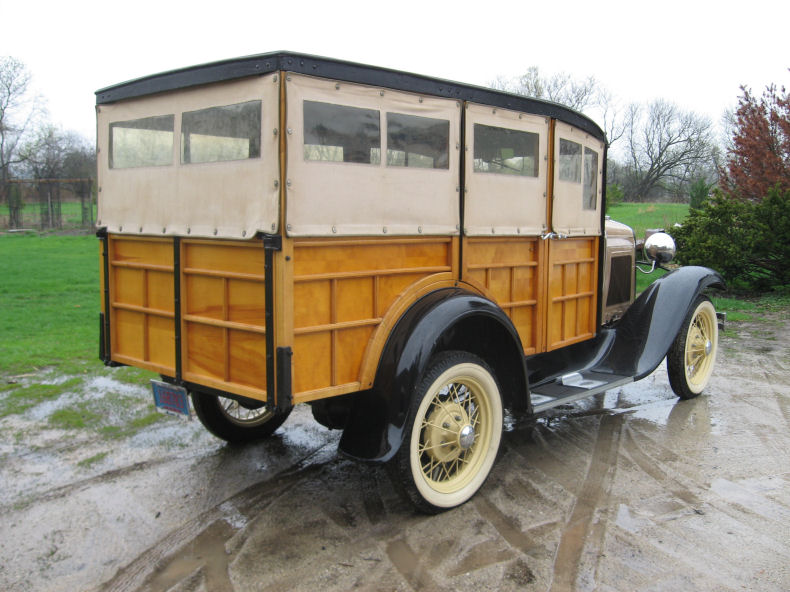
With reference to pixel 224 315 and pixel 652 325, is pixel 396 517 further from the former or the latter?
pixel 652 325

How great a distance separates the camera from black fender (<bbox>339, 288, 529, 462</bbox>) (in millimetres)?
3184

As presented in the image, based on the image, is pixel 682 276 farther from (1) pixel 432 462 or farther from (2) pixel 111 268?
(2) pixel 111 268

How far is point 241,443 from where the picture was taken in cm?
451

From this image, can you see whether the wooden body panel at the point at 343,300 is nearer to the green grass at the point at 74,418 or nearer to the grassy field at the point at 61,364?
the grassy field at the point at 61,364

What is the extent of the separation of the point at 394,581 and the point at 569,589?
0.74 metres

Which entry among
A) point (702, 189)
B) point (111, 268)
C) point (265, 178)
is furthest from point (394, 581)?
point (702, 189)

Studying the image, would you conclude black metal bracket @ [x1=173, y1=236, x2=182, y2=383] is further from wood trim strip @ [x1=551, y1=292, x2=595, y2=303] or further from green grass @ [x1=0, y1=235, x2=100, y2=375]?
green grass @ [x1=0, y1=235, x2=100, y2=375]

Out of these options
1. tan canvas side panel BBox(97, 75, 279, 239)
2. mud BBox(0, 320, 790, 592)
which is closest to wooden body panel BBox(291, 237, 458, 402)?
tan canvas side panel BBox(97, 75, 279, 239)

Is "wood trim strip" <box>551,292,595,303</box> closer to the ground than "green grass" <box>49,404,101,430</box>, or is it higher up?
higher up

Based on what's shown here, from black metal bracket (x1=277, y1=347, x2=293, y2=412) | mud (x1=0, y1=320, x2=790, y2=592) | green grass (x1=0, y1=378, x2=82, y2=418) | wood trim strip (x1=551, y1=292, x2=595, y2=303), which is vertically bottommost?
mud (x1=0, y1=320, x2=790, y2=592)

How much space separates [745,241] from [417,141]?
9.77m

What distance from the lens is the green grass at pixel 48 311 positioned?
6.40 metres

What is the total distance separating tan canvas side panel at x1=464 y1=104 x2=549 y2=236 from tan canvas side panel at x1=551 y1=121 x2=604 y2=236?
157 millimetres

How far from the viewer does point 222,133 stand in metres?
3.17
